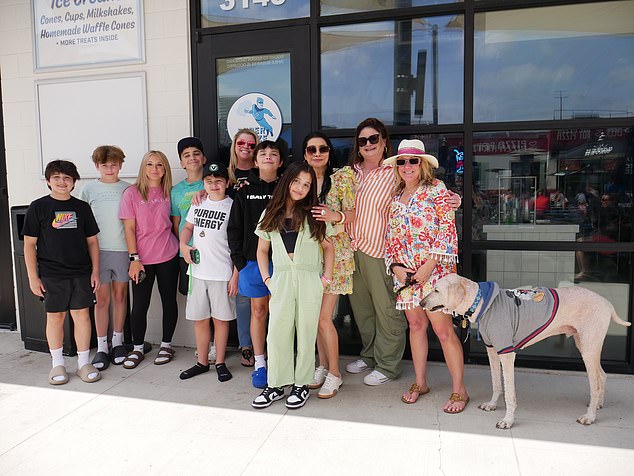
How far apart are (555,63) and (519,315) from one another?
2095mm

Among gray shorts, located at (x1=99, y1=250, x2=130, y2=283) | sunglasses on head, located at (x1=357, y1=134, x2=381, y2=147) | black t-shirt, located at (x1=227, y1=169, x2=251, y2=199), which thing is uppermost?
sunglasses on head, located at (x1=357, y1=134, x2=381, y2=147)

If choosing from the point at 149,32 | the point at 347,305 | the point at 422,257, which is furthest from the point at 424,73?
the point at 149,32

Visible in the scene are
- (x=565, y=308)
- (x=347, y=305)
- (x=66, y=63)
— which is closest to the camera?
(x=565, y=308)

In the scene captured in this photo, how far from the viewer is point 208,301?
395cm

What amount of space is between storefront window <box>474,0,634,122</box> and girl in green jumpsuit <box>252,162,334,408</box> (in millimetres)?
1751

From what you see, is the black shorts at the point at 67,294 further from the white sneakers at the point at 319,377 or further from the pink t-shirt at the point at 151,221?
the white sneakers at the point at 319,377

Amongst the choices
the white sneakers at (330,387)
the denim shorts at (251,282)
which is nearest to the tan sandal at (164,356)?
the denim shorts at (251,282)

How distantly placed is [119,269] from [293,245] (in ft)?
5.76

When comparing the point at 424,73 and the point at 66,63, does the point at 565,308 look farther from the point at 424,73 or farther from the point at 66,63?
the point at 66,63

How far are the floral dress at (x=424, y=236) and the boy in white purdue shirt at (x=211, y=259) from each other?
50.2 inches

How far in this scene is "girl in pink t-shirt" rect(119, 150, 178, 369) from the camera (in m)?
4.18

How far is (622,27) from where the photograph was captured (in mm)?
3869

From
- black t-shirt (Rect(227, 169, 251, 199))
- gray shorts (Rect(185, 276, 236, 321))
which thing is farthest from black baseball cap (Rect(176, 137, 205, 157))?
gray shorts (Rect(185, 276, 236, 321))

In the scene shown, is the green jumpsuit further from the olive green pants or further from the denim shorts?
the olive green pants
